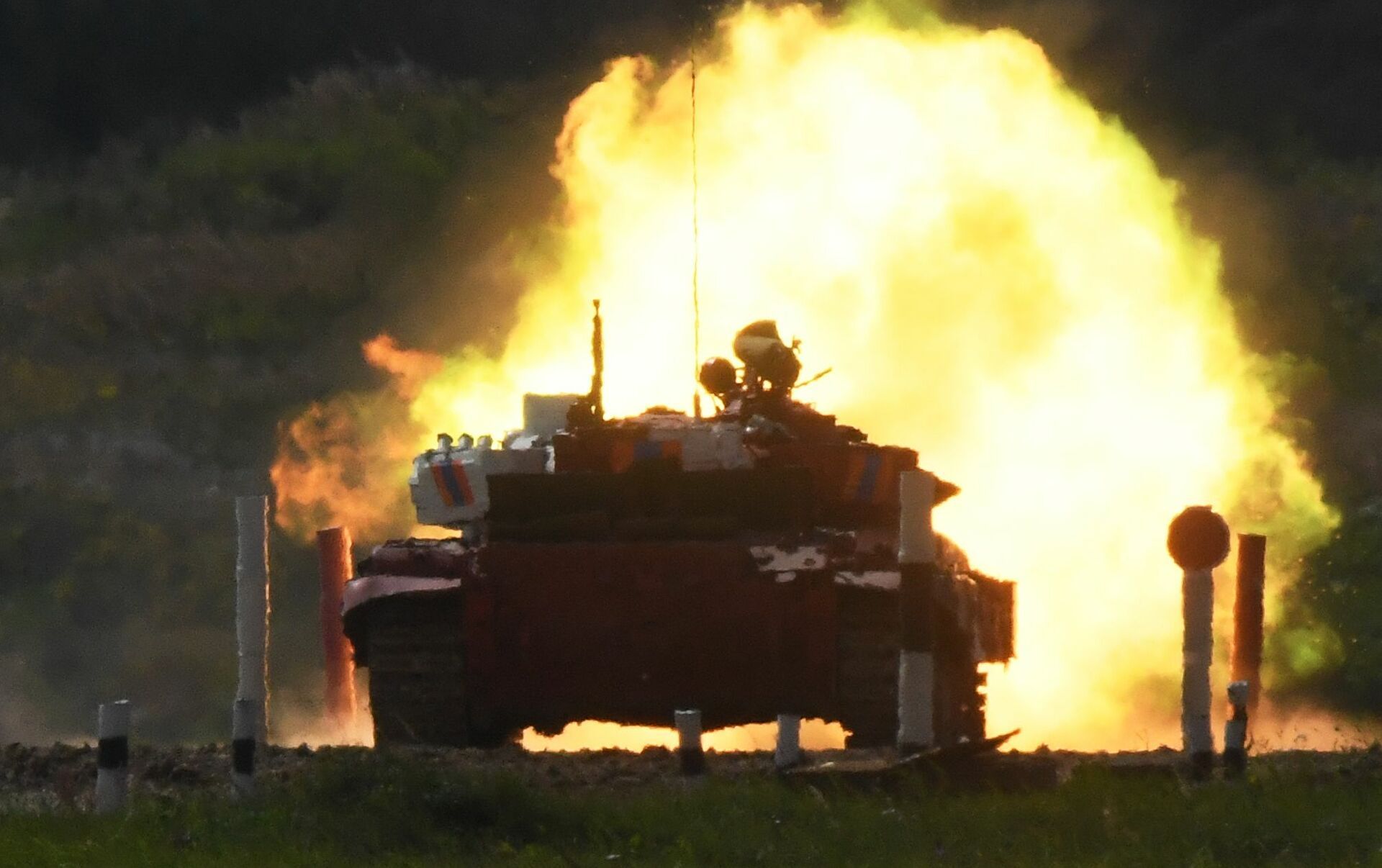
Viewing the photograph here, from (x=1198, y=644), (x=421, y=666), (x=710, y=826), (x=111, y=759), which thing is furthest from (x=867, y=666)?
(x=111, y=759)

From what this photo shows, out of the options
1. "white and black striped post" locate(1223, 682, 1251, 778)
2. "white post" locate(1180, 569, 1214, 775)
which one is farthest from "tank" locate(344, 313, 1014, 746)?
"white post" locate(1180, 569, 1214, 775)

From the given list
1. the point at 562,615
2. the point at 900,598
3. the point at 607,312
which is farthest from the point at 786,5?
the point at 900,598

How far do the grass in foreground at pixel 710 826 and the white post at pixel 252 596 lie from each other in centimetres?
149

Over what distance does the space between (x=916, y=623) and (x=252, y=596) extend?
3390 millimetres

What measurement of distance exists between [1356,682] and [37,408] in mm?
12843

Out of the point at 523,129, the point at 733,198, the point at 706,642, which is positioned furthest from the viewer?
the point at 523,129

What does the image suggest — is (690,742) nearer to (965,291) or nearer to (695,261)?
(695,261)

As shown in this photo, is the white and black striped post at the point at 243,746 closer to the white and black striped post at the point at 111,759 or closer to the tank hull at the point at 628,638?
the white and black striped post at the point at 111,759

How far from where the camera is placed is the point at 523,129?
107 ft

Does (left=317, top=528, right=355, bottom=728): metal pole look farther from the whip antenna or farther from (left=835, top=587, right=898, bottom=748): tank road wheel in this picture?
(left=835, top=587, right=898, bottom=748): tank road wheel

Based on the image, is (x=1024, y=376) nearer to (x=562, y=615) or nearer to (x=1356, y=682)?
(x=1356, y=682)

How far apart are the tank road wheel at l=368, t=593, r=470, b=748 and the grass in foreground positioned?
177 inches

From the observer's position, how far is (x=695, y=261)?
25.6 metres

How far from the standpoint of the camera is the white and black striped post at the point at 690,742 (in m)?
18.2
